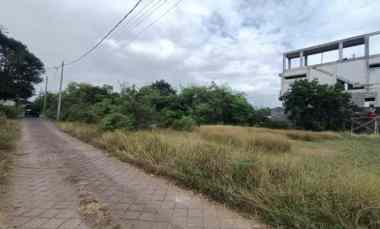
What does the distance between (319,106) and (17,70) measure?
126 feet

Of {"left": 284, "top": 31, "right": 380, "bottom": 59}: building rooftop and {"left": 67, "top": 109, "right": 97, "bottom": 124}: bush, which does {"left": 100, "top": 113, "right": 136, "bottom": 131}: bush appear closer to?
{"left": 67, "top": 109, "right": 97, "bottom": 124}: bush

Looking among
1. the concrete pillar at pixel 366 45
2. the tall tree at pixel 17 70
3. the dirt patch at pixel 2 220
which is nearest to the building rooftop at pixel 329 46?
the concrete pillar at pixel 366 45

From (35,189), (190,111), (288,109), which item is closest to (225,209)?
(35,189)

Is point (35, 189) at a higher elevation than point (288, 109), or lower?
lower

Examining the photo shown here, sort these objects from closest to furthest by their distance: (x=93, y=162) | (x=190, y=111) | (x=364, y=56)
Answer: (x=93, y=162), (x=190, y=111), (x=364, y=56)

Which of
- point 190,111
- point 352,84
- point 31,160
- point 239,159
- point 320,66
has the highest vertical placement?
point 320,66

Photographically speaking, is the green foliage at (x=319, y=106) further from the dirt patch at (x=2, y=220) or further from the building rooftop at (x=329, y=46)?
the dirt patch at (x=2, y=220)

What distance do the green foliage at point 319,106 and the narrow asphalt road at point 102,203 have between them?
22.4 m

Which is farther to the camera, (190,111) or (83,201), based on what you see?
(190,111)

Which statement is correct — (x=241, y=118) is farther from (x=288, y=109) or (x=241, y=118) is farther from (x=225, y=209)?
(x=225, y=209)

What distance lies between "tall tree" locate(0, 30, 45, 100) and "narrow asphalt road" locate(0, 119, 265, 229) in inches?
1260

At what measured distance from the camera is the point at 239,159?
3.29 m

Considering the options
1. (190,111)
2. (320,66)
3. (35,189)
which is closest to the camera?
(35,189)

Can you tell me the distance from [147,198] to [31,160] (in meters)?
3.91
